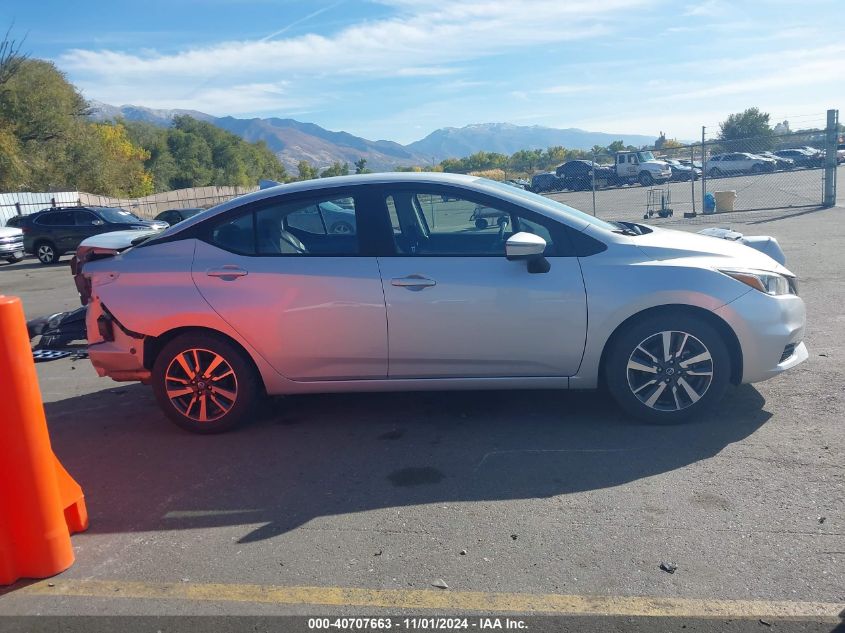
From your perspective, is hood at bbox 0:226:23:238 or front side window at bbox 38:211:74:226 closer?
front side window at bbox 38:211:74:226

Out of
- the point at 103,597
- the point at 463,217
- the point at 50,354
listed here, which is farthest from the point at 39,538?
the point at 50,354

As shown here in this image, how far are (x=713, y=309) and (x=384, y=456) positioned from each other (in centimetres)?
233

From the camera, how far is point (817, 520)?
12.3 feet

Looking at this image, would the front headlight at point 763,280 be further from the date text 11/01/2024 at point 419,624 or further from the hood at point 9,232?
the hood at point 9,232

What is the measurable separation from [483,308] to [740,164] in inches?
1810

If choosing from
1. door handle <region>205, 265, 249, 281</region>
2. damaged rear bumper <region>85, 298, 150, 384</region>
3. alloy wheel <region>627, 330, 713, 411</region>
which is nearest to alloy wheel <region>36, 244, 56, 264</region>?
damaged rear bumper <region>85, 298, 150, 384</region>

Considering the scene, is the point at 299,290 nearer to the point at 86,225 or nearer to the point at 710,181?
the point at 86,225

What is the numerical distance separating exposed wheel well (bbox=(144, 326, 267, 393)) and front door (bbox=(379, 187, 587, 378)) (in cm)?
101

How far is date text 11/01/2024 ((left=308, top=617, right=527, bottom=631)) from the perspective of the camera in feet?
10.1

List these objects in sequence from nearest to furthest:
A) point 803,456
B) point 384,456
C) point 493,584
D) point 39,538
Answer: point 493,584 < point 39,538 < point 803,456 < point 384,456

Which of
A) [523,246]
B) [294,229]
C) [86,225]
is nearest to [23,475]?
[294,229]

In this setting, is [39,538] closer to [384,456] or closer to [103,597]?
[103,597]

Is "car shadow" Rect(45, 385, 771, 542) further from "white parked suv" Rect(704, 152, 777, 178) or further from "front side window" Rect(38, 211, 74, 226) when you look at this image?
"white parked suv" Rect(704, 152, 777, 178)

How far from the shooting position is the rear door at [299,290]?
5141mm
